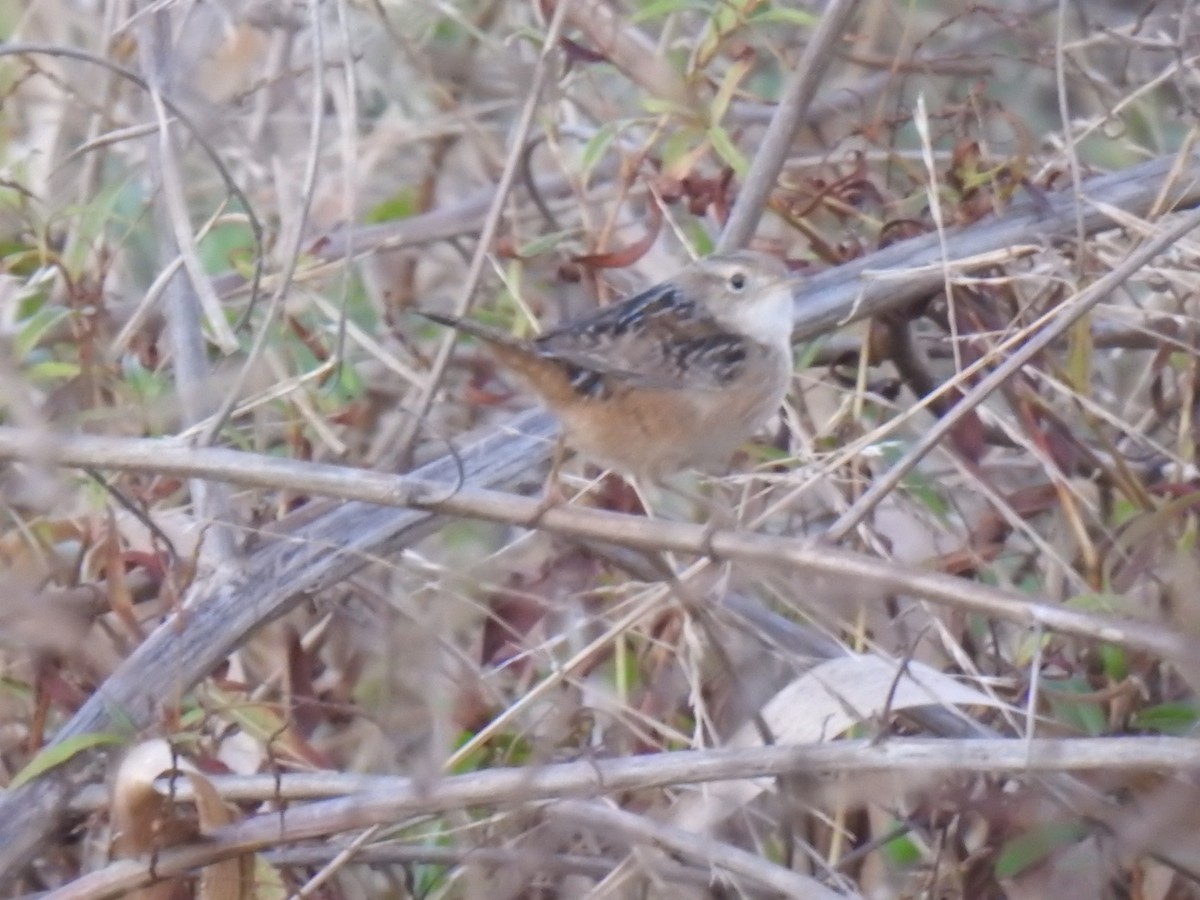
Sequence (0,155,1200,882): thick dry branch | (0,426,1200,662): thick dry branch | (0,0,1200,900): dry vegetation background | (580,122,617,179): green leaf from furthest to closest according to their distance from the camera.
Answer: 1. (580,122,617,179): green leaf
2. (0,155,1200,882): thick dry branch
3. (0,0,1200,900): dry vegetation background
4. (0,426,1200,662): thick dry branch

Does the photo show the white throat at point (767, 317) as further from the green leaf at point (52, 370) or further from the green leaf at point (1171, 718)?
the green leaf at point (52, 370)

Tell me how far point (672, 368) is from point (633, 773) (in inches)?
39.4

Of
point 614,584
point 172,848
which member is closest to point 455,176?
point 614,584

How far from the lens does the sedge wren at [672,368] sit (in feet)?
10.1

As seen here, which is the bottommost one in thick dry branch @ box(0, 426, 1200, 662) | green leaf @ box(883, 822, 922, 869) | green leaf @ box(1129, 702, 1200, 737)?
green leaf @ box(883, 822, 922, 869)

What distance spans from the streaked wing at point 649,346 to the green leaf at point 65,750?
35.4 inches

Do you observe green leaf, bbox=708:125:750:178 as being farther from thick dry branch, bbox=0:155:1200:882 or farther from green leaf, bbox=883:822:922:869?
green leaf, bbox=883:822:922:869

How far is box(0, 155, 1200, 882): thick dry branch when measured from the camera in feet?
8.91

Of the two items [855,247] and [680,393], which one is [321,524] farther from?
[855,247]

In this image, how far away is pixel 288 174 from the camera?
478 centimetres

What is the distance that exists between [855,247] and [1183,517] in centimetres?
82

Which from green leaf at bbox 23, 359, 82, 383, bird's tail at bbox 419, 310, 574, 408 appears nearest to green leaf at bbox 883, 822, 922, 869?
bird's tail at bbox 419, 310, 574, 408

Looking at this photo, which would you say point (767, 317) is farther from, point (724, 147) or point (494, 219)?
point (494, 219)

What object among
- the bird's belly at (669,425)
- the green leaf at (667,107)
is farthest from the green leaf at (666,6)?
the bird's belly at (669,425)
